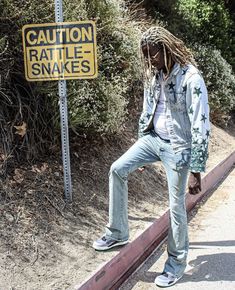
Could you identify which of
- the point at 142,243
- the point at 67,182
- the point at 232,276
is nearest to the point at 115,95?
the point at 67,182

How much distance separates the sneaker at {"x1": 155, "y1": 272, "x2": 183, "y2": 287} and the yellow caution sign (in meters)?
1.92

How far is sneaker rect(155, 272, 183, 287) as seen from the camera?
168 inches

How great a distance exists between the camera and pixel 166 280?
429 centimetres

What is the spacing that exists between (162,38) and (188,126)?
74 cm

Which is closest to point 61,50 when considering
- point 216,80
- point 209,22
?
point 216,80

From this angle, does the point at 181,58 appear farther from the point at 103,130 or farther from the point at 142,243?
the point at 103,130

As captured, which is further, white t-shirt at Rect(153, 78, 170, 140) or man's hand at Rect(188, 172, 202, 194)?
white t-shirt at Rect(153, 78, 170, 140)

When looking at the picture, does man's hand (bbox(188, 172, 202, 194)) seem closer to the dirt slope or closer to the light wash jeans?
the light wash jeans

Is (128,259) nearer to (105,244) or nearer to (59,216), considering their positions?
(105,244)

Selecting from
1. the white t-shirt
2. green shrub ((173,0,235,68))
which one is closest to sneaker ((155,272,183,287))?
the white t-shirt

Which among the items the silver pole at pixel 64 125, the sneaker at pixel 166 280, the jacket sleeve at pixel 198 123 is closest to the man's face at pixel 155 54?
the jacket sleeve at pixel 198 123

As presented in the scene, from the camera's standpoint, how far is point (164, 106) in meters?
4.25

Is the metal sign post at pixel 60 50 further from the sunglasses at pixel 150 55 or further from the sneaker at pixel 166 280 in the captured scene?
the sneaker at pixel 166 280

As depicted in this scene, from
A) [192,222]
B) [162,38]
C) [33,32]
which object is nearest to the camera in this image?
[162,38]
